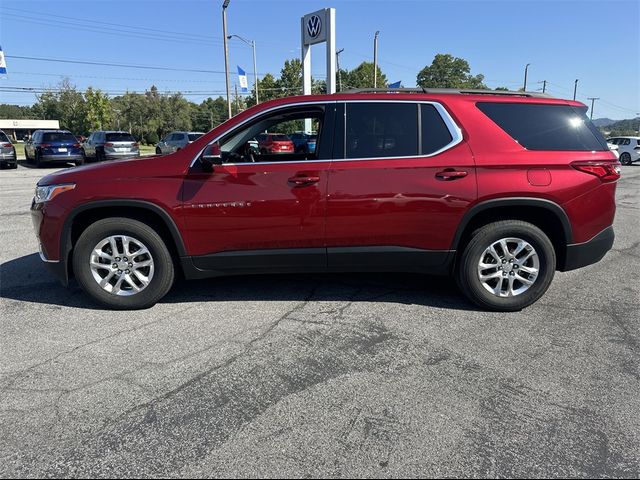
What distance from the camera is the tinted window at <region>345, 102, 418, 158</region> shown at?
3889mm

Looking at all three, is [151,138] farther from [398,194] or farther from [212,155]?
[398,194]

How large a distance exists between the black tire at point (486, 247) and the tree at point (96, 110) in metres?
65.4

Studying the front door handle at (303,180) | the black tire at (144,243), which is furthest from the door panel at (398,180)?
the black tire at (144,243)

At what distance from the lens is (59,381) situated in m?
2.94

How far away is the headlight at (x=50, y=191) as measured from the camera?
390 centimetres

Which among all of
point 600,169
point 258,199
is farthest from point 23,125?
point 600,169

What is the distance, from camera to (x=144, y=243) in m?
3.95

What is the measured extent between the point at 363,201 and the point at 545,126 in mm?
1772

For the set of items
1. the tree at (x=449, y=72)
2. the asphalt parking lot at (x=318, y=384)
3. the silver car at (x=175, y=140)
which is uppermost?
the tree at (x=449, y=72)

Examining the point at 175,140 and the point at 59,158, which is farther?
the point at 175,140

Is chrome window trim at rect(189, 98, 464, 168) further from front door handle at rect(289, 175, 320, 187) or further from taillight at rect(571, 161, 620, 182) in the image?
taillight at rect(571, 161, 620, 182)

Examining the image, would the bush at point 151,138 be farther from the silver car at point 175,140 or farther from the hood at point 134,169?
the hood at point 134,169

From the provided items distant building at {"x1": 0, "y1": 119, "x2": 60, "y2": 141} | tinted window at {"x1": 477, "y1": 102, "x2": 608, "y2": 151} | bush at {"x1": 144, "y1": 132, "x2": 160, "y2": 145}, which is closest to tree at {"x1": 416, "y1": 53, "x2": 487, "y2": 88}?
bush at {"x1": 144, "y1": 132, "x2": 160, "y2": 145}

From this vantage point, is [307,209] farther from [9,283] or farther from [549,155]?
[9,283]
